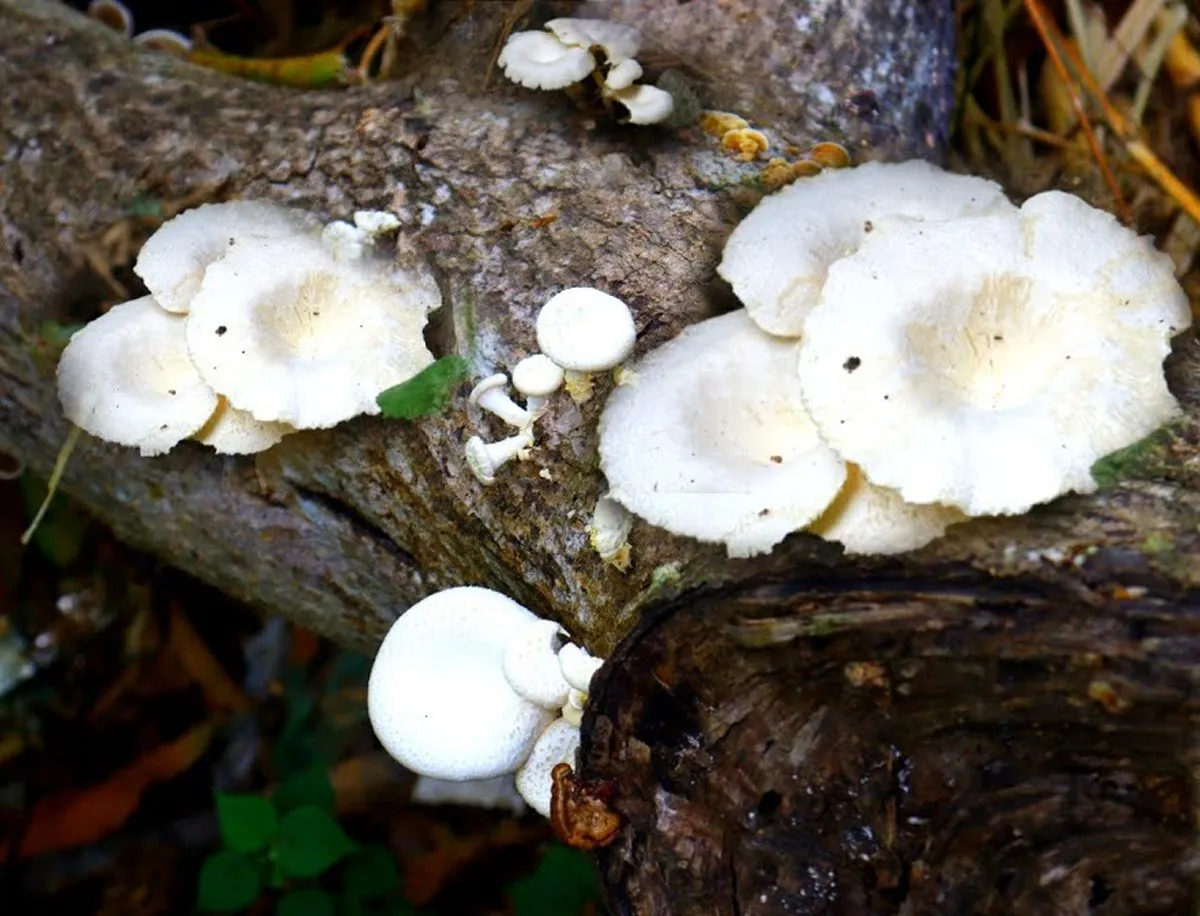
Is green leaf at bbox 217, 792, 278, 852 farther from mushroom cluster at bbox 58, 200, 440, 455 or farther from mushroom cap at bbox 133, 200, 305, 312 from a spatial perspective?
mushroom cap at bbox 133, 200, 305, 312

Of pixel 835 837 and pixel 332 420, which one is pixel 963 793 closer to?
pixel 835 837

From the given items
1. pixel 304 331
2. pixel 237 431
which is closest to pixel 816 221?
pixel 304 331

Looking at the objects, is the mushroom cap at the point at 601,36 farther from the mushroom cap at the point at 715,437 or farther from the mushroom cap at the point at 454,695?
the mushroom cap at the point at 454,695

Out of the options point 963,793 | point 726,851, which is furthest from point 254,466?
point 963,793

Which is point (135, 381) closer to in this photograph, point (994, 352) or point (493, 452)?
point (493, 452)

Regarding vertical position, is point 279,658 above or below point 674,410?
below

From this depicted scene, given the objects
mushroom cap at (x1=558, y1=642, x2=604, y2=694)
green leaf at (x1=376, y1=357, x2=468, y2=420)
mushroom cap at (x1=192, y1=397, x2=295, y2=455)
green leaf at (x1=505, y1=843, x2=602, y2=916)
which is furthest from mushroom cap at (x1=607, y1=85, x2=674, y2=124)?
green leaf at (x1=505, y1=843, x2=602, y2=916)
